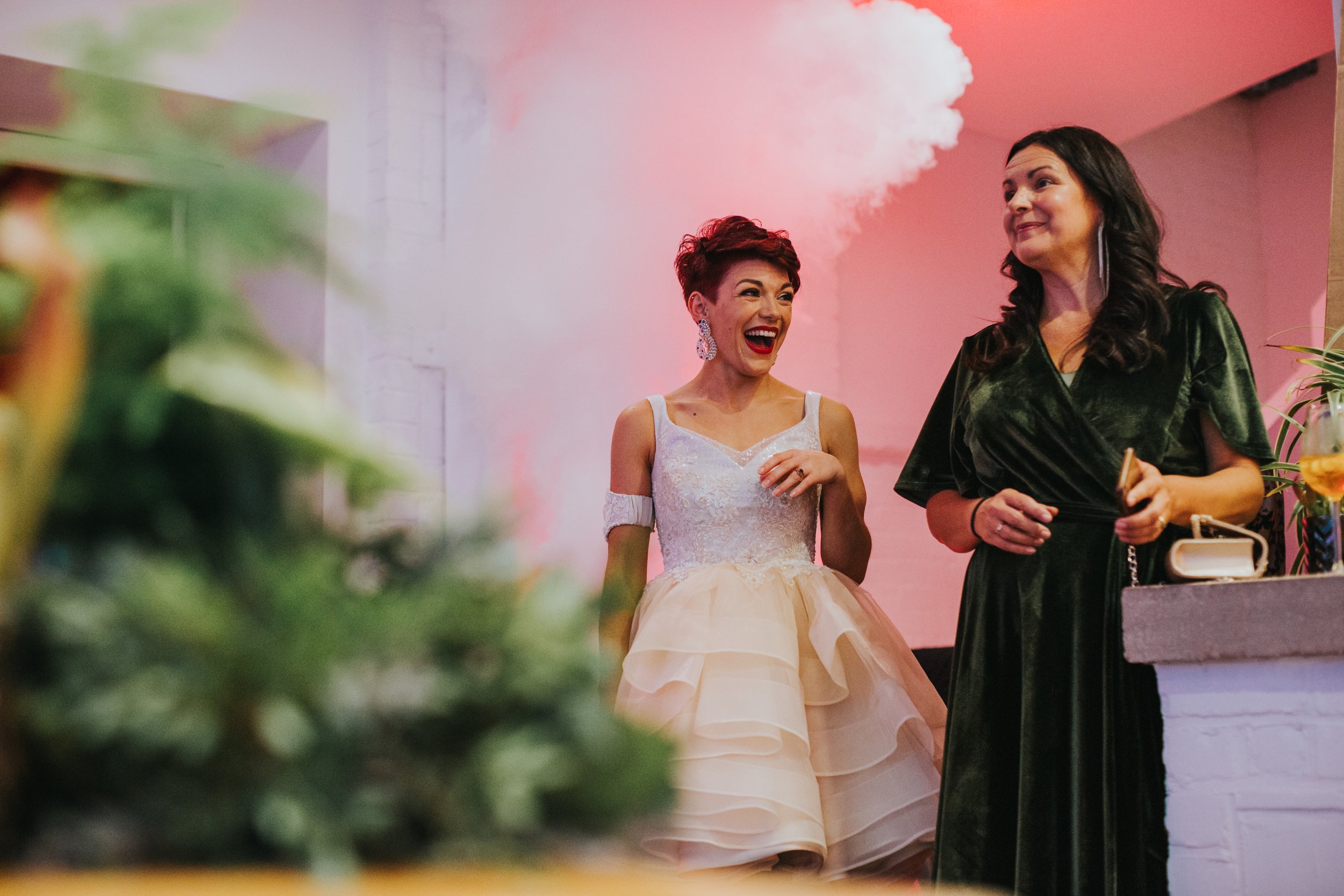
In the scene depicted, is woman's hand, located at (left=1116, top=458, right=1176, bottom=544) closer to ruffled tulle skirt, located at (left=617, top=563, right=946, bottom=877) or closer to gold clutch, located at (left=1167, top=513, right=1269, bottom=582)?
gold clutch, located at (left=1167, top=513, right=1269, bottom=582)

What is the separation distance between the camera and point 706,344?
2.65 meters

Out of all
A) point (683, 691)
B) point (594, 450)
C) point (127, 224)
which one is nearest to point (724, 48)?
point (594, 450)

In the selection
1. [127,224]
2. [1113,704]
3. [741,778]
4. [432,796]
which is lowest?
[741,778]

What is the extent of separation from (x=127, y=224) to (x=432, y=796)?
0.22m

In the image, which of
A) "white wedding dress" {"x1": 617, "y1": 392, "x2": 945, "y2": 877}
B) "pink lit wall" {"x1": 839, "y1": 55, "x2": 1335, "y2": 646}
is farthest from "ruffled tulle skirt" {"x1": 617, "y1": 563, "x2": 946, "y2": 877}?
"pink lit wall" {"x1": 839, "y1": 55, "x2": 1335, "y2": 646}

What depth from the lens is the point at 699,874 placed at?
199cm

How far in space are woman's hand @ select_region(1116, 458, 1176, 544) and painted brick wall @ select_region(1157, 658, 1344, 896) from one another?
25 centimetres

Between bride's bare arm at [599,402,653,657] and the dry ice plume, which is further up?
the dry ice plume

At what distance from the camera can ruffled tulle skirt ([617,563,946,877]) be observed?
2.02m

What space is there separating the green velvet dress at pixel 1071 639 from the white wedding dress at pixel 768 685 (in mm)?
303

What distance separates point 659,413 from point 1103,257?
99 cm

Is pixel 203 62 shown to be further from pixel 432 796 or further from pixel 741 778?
pixel 432 796

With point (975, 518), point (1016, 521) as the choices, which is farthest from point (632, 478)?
point (1016, 521)

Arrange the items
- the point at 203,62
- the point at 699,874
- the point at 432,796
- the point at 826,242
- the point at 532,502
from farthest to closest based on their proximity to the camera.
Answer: the point at 826,242
the point at 532,502
the point at 203,62
the point at 699,874
the point at 432,796
